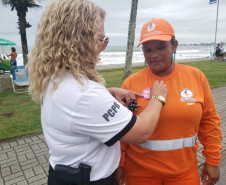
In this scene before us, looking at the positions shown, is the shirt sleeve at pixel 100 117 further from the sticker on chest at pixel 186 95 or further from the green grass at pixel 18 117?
the green grass at pixel 18 117

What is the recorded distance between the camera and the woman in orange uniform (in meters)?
1.64

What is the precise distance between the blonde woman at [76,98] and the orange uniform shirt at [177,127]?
415 mm

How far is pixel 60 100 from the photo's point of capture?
1.08 m

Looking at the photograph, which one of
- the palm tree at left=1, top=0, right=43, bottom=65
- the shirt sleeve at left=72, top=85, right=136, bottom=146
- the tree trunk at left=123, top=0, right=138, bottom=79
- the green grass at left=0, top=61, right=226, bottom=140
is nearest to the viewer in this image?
the shirt sleeve at left=72, top=85, right=136, bottom=146

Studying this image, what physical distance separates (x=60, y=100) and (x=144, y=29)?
109 cm

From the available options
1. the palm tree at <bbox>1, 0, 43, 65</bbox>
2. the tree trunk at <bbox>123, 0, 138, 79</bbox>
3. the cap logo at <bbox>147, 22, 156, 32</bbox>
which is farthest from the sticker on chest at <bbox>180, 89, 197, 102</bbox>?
the palm tree at <bbox>1, 0, 43, 65</bbox>

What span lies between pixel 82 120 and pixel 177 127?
0.90 metres

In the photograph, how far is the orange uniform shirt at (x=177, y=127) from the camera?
64.1 inches

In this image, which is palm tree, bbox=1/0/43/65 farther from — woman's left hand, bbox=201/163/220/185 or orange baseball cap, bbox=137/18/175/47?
woman's left hand, bbox=201/163/220/185

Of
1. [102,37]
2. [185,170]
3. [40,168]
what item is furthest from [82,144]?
[40,168]

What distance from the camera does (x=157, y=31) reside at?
5.56 feet

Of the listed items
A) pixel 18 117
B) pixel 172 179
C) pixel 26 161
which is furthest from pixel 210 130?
pixel 18 117

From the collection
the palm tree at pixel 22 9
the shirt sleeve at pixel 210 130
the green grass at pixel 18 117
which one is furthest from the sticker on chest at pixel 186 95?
the palm tree at pixel 22 9

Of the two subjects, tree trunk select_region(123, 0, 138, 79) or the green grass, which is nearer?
the green grass
